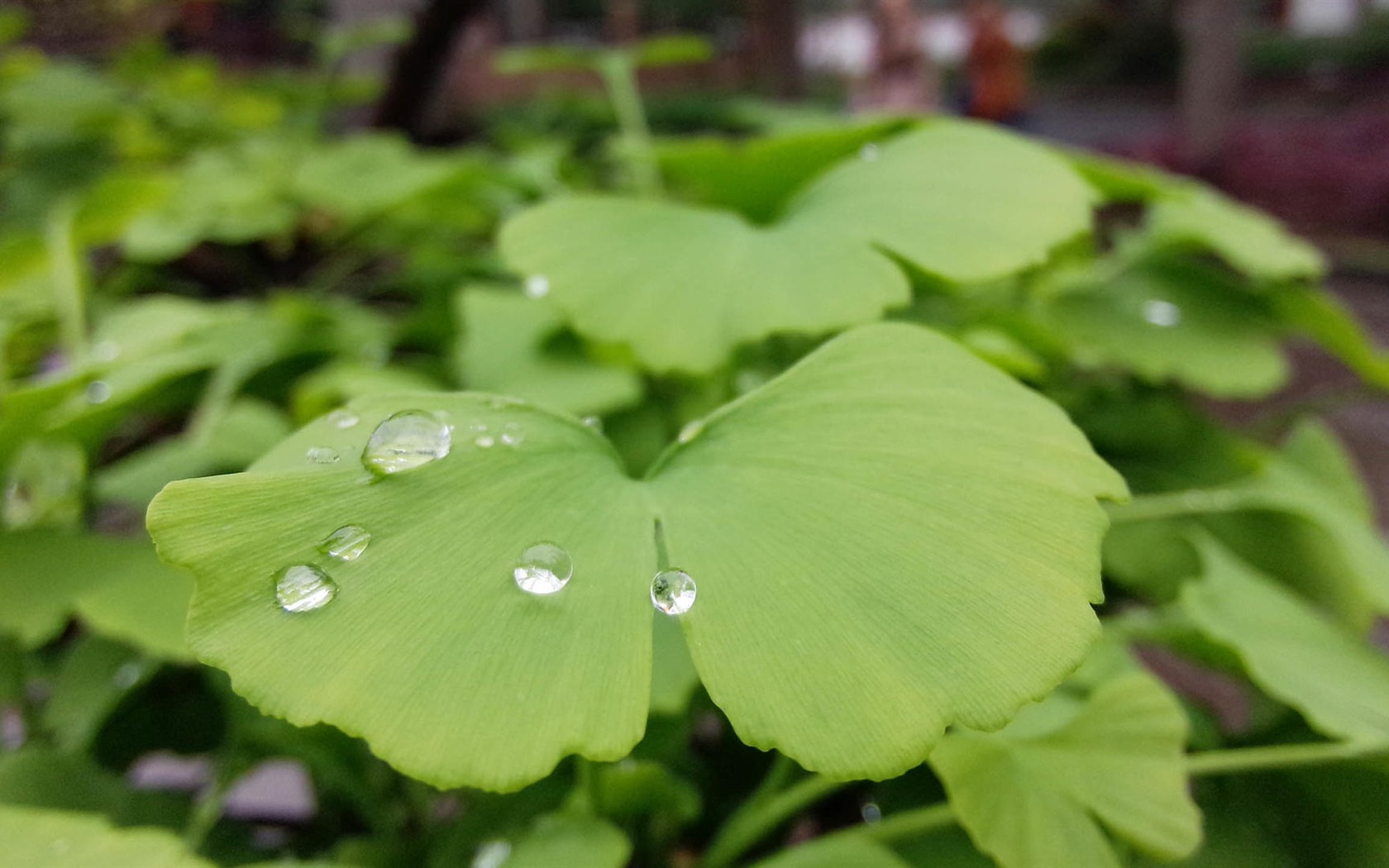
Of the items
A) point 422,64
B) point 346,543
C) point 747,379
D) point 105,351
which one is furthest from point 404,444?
point 422,64

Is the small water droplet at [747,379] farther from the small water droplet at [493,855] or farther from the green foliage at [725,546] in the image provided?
the small water droplet at [493,855]

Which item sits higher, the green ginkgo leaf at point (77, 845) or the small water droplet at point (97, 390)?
the small water droplet at point (97, 390)

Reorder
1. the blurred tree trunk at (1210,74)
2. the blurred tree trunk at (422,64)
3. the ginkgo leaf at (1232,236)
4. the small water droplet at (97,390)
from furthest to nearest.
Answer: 1. the blurred tree trunk at (1210,74)
2. the blurred tree trunk at (422,64)
3. the ginkgo leaf at (1232,236)
4. the small water droplet at (97,390)

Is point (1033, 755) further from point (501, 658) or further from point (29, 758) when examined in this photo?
point (29, 758)

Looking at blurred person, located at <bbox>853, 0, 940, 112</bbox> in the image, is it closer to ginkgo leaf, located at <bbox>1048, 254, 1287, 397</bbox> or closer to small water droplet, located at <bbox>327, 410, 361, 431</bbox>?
ginkgo leaf, located at <bbox>1048, 254, 1287, 397</bbox>

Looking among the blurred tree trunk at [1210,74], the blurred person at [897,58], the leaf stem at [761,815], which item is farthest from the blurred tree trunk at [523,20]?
the leaf stem at [761,815]

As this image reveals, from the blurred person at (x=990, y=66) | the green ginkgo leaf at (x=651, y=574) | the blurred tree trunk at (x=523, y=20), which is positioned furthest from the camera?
the blurred tree trunk at (x=523, y=20)

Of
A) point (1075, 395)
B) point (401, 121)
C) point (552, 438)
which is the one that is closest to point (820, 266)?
point (552, 438)

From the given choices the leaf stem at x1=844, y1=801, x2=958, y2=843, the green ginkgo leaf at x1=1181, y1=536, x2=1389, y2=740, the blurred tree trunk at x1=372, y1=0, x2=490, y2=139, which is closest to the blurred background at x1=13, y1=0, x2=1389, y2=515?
the blurred tree trunk at x1=372, y1=0, x2=490, y2=139
